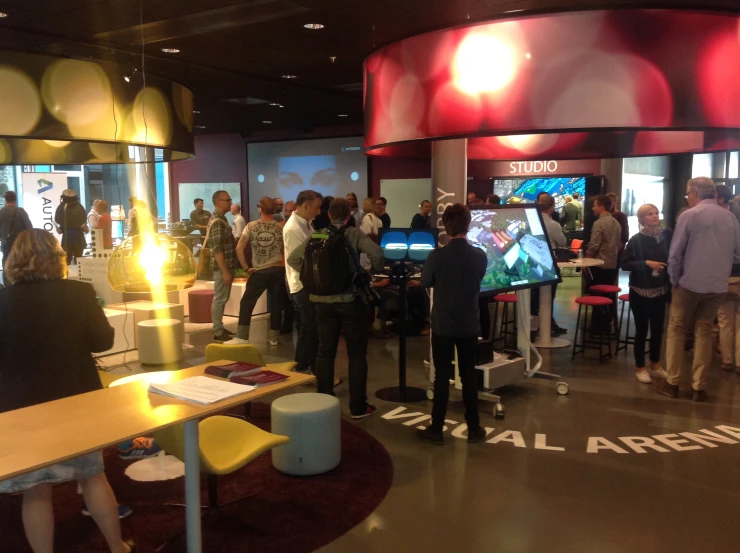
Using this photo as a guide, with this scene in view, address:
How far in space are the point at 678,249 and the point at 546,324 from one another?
211 cm

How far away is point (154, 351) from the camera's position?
620 centimetres

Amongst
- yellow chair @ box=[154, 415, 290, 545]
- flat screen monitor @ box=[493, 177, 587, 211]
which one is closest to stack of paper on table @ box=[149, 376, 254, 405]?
yellow chair @ box=[154, 415, 290, 545]

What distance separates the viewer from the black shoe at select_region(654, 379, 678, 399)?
16.9ft

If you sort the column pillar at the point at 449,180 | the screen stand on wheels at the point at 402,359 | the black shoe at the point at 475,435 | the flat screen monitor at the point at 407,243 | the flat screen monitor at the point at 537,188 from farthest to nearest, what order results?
the flat screen monitor at the point at 537,188 → the flat screen monitor at the point at 407,243 → the column pillar at the point at 449,180 → the screen stand on wheels at the point at 402,359 → the black shoe at the point at 475,435

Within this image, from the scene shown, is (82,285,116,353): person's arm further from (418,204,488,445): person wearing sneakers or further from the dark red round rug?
(418,204,488,445): person wearing sneakers

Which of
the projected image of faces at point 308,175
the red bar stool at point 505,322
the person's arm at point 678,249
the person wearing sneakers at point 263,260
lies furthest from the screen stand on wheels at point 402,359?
the projected image of faces at point 308,175

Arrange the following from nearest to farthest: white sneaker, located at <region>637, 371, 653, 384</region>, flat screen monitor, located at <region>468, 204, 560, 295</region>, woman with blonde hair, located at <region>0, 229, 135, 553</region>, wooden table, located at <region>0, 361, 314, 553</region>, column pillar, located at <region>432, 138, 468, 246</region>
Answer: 1. wooden table, located at <region>0, 361, 314, 553</region>
2. woman with blonde hair, located at <region>0, 229, 135, 553</region>
3. flat screen monitor, located at <region>468, 204, 560, 295</region>
4. white sneaker, located at <region>637, 371, 653, 384</region>
5. column pillar, located at <region>432, 138, 468, 246</region>

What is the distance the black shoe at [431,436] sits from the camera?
4227 mm

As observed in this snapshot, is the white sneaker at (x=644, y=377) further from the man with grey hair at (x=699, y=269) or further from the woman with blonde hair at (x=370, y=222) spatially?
the woman with blonde hair at (x=370, y=222)

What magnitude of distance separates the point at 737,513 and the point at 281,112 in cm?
1137

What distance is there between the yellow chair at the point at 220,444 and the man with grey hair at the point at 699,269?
11.2 feet

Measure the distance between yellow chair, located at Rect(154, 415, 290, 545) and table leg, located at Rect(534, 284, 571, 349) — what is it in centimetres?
419

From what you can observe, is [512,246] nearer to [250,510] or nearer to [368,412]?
[368,412]

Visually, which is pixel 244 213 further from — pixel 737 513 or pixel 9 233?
pixel 737 513
